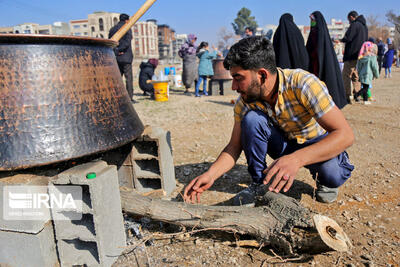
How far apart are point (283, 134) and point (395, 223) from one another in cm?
104

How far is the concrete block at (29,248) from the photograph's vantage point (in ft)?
5.42

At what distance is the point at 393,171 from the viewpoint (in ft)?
10.3

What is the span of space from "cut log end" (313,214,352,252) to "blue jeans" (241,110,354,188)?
69 cm

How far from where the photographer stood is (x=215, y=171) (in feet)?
7.17

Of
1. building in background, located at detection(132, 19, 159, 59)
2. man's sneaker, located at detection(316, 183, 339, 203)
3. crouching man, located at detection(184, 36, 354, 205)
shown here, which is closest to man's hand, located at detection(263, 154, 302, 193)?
crouching man, located at detection(184, 36, 354, 205)

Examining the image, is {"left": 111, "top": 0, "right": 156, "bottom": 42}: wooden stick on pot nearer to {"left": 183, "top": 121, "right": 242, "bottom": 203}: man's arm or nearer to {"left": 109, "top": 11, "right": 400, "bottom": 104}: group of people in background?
{"left": 183, "top": 121, "right": 242, "bottom": 203}: man's arm

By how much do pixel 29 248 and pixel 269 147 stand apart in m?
1.83

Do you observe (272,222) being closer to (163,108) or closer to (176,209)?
(176,209)

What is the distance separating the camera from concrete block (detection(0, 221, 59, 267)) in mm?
1651

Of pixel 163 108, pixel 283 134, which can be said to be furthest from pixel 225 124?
pixel 283 134

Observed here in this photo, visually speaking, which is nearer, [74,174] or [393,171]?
[74,174]

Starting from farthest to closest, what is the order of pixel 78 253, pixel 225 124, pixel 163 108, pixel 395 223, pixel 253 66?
1. pixel 163 108
2. pixel 225 124
3. pixel 395 223
4. pixel 253 66
5. pixel 78 253

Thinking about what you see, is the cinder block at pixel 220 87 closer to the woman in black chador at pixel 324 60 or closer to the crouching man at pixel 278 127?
the woman in black chador at pixel 324 60

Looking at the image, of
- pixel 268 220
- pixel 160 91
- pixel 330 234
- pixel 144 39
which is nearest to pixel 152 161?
pixel 268 220
